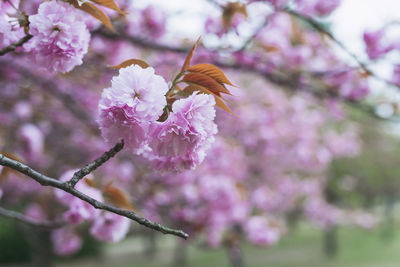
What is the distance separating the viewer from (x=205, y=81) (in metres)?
0.73

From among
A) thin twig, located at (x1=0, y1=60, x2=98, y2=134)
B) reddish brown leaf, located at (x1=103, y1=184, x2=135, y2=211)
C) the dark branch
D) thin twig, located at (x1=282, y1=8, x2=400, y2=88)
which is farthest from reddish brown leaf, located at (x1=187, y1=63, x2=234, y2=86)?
A: thin twig, located at (x1=0, y1=60, x2=98, y2=134)

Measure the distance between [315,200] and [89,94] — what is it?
26.4 feet

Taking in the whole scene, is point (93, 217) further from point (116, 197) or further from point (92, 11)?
point (92, 11)

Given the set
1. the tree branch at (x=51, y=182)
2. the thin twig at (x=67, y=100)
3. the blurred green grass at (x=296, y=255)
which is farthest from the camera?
the blurred green grass at (x=296, y=255)

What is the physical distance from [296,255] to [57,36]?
46.4 ft

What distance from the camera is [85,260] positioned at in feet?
42.8

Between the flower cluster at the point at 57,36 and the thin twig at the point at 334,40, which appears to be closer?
the flower cluster at the point at 57,36

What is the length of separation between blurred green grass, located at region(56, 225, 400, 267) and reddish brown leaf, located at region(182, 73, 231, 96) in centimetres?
1055

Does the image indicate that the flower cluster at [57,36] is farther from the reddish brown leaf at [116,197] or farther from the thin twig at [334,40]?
the thin twig at [334,40]

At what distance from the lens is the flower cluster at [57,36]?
0.79m

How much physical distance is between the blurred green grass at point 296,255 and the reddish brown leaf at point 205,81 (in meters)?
10.6

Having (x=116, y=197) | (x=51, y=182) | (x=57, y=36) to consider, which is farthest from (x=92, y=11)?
(x=116, y=197)

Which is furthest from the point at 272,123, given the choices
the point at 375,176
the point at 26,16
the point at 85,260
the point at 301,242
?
the point at 301,242

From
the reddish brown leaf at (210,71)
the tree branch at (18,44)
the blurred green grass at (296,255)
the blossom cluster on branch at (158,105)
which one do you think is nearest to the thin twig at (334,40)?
the blossom cluster on branch at (158,105)
